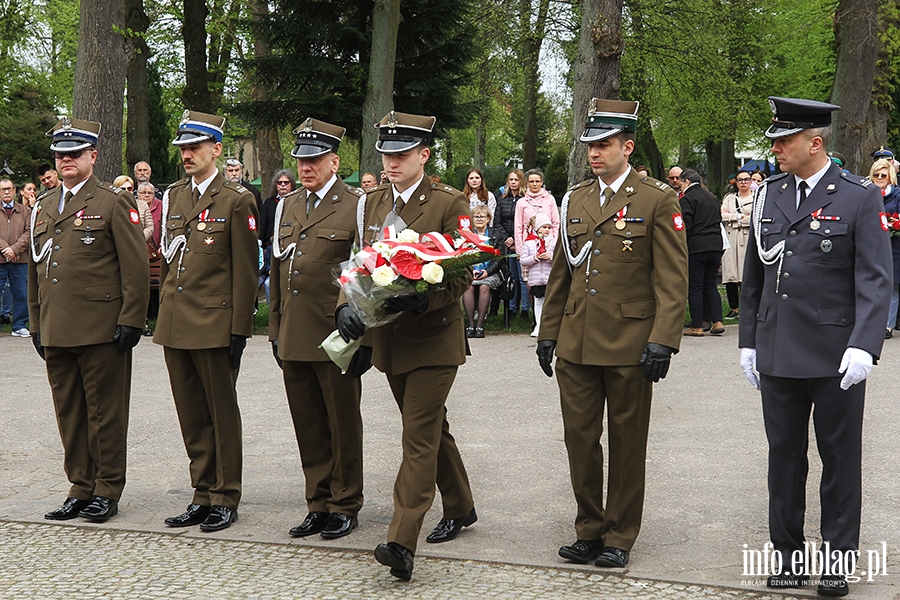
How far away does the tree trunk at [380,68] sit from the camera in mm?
17328

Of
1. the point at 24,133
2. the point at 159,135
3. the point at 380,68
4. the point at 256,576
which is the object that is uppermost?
the point at 380,68

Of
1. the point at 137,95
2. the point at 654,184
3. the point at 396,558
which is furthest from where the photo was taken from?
the point at 137,95

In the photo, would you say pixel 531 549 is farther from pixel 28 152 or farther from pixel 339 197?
pixel 28 152

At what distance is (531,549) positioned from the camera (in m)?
5.57

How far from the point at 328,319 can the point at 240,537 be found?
1282 millimetres

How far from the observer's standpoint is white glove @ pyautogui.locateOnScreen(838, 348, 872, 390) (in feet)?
15.1

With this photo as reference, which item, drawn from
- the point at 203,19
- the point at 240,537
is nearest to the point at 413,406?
the point at 240,537

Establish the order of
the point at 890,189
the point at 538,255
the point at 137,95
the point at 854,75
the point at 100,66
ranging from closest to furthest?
the point at 890,189 → the point at 538,255 → the point at 100,66 → the point at 854,75 → the point at 137,95

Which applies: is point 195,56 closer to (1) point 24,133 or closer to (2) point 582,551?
(2) point 582,551

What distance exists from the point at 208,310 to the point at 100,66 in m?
9.91

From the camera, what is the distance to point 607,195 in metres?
5.52

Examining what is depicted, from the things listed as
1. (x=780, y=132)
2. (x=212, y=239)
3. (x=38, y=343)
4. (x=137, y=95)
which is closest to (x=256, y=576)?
(x=212, y=239)

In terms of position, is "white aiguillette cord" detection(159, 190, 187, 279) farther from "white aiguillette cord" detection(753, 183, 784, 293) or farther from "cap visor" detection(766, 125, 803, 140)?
"cap visor" detection(766, 125, 803, 140)

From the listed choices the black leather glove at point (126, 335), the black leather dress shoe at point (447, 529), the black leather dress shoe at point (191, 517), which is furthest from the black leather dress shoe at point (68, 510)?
the black leather dress shoe at point (447, 529)
